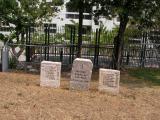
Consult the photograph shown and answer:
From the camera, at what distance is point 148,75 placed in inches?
727

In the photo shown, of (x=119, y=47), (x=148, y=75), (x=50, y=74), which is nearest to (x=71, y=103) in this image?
(x=50, y=74)

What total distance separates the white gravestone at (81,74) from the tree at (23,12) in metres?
7.23

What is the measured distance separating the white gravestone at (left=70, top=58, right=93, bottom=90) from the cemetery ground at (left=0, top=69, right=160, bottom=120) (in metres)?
0.26

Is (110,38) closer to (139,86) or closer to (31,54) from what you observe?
(31,54)

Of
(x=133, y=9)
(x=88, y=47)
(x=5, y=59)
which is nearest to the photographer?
(x=133, y=9)

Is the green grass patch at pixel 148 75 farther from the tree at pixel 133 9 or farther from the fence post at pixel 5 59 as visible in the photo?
the fence post at pixel 5 59

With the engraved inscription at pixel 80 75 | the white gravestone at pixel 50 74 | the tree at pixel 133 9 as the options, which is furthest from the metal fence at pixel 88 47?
the engraved inscription at pixel 80 75

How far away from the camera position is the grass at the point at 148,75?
16.7 metres

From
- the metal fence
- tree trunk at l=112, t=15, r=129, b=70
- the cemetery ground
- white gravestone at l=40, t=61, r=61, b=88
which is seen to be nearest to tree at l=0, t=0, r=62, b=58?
the metal fence

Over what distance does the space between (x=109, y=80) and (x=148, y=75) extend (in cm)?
642

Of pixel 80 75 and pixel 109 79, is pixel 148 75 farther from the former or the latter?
pixel 80 75

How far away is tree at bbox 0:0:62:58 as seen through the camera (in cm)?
1889

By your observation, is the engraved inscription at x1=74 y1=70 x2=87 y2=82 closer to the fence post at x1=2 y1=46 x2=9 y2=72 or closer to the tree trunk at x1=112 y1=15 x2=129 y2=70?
the fence post at x1=2 y1=46 x2=9 y2=72

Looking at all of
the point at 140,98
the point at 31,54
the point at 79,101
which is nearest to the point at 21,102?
the point at 79,101
